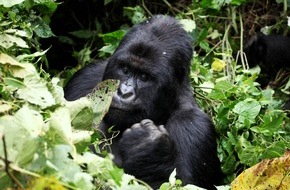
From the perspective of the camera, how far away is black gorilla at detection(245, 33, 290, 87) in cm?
580

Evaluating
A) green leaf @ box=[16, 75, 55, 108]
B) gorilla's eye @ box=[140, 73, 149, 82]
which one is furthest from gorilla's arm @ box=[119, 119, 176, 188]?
green leaf @ box=[16, 75, 55, 108]

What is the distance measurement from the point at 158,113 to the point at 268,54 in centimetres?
210

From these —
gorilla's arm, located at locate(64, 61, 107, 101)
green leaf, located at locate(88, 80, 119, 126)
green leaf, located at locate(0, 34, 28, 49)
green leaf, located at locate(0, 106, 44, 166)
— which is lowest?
gorilla's arm, located at locate(64, 61, 107, 101)

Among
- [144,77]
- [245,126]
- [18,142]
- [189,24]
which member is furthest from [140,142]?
[18,142]

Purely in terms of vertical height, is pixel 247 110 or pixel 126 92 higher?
pixel 126 92

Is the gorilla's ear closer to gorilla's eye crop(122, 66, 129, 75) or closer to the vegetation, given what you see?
gorilla's eye crop(122, 66, 129, 75)

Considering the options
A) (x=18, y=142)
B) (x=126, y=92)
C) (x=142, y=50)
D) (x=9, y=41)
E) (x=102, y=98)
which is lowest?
(x=126, y=92)

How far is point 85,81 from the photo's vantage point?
4.53 metres

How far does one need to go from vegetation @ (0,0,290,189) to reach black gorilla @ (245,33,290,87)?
0.49 feet

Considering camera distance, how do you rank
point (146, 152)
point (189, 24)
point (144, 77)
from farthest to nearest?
point (189, 24)
point (144, 77)
point (146, 152)

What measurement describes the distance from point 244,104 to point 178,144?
56 cm

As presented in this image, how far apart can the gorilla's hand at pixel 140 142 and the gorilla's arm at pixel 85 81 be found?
0.72 metres

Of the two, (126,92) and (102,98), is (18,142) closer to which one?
(102,98)

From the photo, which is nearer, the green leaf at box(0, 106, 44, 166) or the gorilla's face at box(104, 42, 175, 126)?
the green leaf at box(0, 106, 44, 166)
